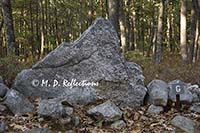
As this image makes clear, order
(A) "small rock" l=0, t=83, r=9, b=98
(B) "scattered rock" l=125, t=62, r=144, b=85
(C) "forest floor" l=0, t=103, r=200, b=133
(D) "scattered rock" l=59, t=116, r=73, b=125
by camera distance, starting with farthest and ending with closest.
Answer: (B) "scattered rock" l=125, t=62, r=144, b=85 → (A) "small rock" l=0, t=83, r=9, b=98 → (D) "scattered rock" l=59, t=116, r=73, b=125 → (C) "forest floor" l=0, t=103, r=200, b=133

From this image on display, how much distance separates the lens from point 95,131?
6914mm

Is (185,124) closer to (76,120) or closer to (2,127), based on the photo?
(76,120)

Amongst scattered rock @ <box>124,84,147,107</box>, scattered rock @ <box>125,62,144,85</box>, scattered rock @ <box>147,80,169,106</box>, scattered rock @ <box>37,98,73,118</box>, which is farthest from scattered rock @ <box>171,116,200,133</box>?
scattered rock @ <box>37,98,73,118</box>

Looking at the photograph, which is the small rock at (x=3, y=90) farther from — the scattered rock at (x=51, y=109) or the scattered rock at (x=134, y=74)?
the scattered rock at (x=134, y=74)

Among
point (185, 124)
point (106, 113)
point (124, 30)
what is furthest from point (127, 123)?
point (124, 30)

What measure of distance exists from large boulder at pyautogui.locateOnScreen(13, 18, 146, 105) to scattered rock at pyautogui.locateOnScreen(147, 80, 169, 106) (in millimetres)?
358

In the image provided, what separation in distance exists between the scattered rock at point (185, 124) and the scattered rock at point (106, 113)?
49.5 inches

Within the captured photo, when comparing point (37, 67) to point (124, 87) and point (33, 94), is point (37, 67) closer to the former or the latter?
point (33, 94)

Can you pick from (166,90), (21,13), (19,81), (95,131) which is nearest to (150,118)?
(166,90)

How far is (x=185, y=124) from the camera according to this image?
7.45m

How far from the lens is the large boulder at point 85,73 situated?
822cm

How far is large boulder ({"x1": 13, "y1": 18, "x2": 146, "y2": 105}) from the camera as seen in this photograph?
27.0ft

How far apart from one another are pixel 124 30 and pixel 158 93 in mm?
9637

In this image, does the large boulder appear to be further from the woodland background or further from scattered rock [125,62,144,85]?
the woodland background
